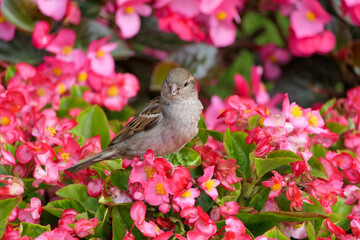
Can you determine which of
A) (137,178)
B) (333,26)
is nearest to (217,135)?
(137,178)

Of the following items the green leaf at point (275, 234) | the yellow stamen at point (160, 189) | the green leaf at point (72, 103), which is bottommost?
the green leaf at point (275, 234)

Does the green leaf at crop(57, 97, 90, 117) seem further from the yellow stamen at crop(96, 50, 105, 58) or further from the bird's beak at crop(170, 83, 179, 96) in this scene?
the bird's beak at crop(170, 83, 179, 96)

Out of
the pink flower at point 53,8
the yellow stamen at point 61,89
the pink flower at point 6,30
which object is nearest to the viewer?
the yellow stamen at point 61,89

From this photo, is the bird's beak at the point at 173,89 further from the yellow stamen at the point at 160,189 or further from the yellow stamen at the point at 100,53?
the yellow stamen at the point at 100,53

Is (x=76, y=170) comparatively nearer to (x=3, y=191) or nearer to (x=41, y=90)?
(x=3, y=191)

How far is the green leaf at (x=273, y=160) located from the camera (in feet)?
3.64

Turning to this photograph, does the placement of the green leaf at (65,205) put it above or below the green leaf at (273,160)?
below

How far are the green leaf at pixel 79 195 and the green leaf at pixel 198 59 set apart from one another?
105cm

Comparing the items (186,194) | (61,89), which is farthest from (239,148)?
(61,89)

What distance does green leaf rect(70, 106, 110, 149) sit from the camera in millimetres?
1515

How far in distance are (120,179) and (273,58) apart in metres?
1.52

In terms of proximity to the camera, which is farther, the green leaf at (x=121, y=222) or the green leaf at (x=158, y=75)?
the green leaf at (x=158, y=75)

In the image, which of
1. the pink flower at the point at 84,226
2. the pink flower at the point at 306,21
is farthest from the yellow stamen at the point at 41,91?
the pink flower at the point at 306,21

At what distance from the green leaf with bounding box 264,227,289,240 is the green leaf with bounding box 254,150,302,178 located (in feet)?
0.48
